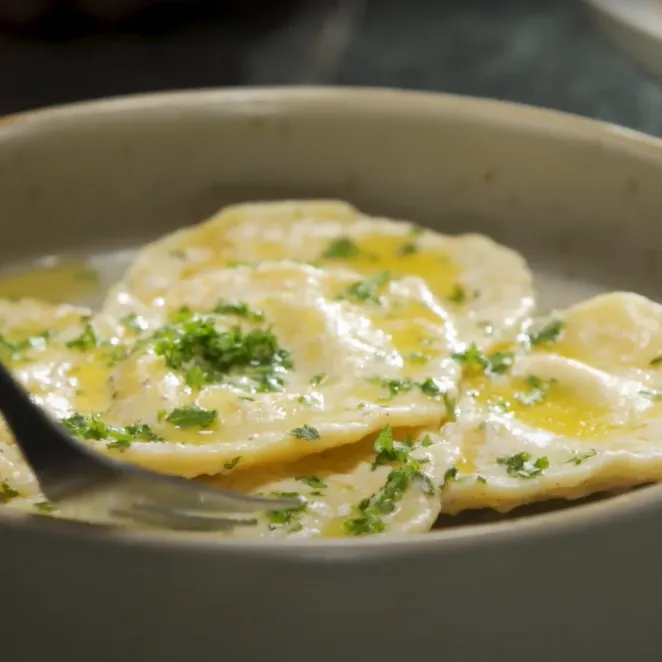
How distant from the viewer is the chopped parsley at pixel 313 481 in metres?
1.38

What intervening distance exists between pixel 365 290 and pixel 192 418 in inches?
19.4

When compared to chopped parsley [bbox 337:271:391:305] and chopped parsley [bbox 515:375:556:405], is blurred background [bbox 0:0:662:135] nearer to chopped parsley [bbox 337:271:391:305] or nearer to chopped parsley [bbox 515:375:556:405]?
chopped parsley [bbox 337:271:391:305]

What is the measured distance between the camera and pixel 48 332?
180cm

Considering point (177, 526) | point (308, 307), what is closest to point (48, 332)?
point (308, 307)

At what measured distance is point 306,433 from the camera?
141 cm

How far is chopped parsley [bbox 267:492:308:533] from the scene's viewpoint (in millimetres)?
1242

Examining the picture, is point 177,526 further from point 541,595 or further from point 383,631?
point 541,595

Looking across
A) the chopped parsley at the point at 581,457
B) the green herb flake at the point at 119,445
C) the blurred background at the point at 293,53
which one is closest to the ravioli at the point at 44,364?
the green herb flake at the point at 119,445

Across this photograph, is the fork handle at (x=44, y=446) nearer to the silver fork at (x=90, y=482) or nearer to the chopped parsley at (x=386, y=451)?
the silver fork at (x=90, y=482)

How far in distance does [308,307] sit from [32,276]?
695 millimetres

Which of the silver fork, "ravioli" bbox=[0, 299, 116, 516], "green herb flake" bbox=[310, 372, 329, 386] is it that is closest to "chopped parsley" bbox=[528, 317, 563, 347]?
"green herb flake" bbox=[310, 372, 329, 386]

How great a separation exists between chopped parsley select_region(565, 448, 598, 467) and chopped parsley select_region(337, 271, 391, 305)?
1.62 ft

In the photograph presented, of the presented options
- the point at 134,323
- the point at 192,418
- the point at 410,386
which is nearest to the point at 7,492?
the point at 192,418

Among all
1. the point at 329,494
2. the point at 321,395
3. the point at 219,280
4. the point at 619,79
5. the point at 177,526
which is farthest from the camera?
the point at 619,79
